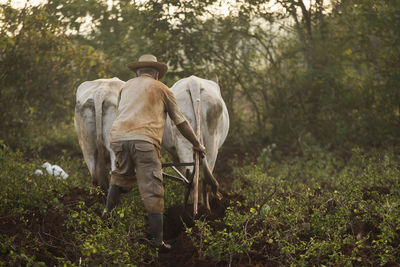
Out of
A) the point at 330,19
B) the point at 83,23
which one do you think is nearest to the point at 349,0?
the point at 330,19

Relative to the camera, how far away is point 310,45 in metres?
10.0

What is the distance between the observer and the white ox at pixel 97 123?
17.2ft

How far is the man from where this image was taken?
4137 millimetres

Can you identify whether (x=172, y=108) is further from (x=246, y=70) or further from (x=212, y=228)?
(x=246, y=70)

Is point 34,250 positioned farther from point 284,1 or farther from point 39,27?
point 284,1

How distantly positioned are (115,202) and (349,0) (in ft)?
21.9

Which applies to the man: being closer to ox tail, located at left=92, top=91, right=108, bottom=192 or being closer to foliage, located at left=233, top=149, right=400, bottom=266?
ox tail, located at left=92, top=91, right=108, bottom=192

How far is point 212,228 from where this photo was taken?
12.2ft

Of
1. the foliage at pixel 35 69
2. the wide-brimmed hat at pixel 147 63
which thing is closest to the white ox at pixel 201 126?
the wide-brimmed hat at pixel 147 63

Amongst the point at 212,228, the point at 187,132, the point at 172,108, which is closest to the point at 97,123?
the point at 172,108

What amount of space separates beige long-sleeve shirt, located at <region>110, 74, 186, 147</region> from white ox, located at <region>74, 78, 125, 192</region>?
2.77 feet

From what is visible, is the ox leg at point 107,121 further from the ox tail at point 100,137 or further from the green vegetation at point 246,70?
the green vegetation at point 246,70

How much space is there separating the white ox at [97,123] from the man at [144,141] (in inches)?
30.8

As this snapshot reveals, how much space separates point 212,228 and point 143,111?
1338 millimetres
